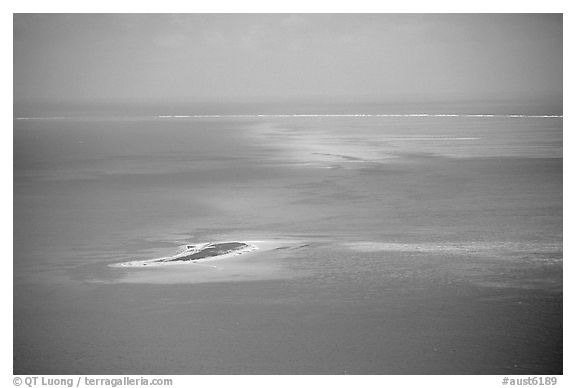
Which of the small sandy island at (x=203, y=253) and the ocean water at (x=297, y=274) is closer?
the ocean water at (x=297, y=274)

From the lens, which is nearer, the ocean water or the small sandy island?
the ocean water

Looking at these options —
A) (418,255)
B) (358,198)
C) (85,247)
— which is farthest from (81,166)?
(418,255)

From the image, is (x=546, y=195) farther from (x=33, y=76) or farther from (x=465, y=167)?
(x=33, y=76)

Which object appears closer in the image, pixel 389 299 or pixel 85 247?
pixel 389 299

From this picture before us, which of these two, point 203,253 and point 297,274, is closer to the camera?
point 297,274
